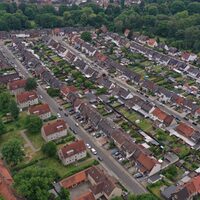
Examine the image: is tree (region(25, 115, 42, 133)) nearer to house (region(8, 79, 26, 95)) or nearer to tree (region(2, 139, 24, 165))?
tree (region(2, 139, 24, 165))

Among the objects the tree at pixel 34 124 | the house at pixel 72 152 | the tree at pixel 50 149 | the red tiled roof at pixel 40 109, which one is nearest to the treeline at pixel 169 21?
the red tiled roof at pixel 40 109

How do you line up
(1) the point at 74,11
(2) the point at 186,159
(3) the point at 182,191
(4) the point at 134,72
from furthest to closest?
(1) the point at 74,11 → (4) the point at 134,72 → (2) the point at 186,159 → (3) the point at 182,191

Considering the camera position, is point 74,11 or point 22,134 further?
point 74,11

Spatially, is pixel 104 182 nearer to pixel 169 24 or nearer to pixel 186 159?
pixel 186 159

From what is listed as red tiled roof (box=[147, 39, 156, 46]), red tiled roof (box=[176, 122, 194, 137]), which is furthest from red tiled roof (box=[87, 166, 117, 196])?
red tiled roof (box=[147, 39, 156, 46])

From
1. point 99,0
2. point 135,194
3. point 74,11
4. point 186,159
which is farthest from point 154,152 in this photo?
point 99,0

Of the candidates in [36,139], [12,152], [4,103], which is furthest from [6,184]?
[4,103]
